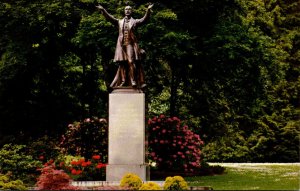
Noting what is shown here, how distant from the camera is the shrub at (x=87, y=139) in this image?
2588 centimetres

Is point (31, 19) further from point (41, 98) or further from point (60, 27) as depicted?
point (41, 98)

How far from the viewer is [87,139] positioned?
1029 inches

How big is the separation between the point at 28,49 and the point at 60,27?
2067 millimetres

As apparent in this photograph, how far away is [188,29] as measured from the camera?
25.4 meters

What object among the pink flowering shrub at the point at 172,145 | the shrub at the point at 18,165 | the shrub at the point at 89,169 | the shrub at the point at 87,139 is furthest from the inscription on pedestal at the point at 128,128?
the shrub at the point at 87,139

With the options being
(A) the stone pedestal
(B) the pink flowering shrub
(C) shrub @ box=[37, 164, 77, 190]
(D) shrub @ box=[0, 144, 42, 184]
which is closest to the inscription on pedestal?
(A) the stone pedestal

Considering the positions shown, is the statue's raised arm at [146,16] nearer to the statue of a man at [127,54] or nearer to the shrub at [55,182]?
the statue of a man at [127,54]

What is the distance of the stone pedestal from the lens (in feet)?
61.2

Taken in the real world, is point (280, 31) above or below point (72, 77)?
above

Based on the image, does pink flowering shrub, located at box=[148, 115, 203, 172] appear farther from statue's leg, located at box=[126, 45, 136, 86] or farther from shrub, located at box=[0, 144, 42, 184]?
statue's leg, located at box=[126, 45, 136, 86]

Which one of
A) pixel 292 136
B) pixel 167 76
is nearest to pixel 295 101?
pixel 292 136

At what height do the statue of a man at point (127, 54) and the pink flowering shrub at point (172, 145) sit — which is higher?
the statue of a man at point (127, 54)

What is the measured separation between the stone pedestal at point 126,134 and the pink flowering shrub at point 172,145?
668 centimetres

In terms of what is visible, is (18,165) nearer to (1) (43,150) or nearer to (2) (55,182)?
(1) (43,150)
